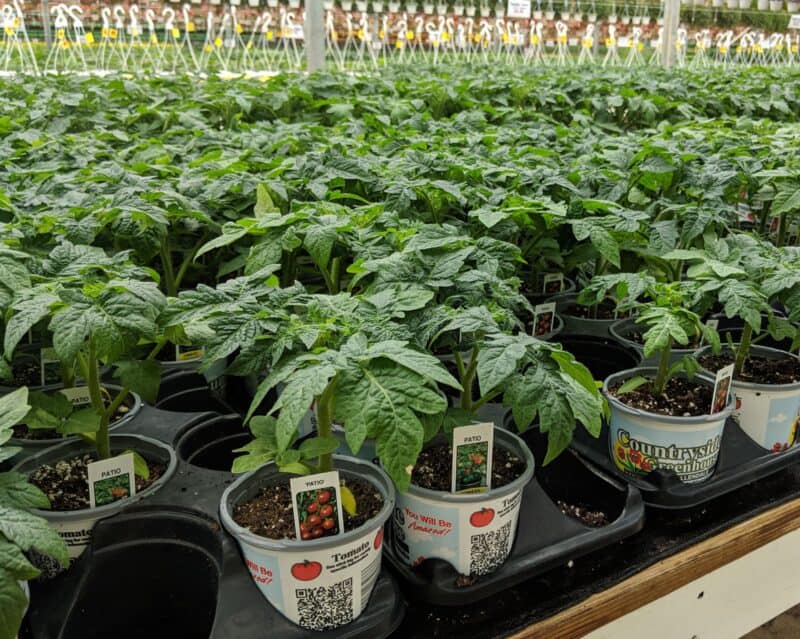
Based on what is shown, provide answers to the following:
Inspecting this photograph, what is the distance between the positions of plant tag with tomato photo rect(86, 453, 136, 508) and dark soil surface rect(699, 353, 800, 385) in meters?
1.36

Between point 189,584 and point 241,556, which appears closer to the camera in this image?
point 241,556

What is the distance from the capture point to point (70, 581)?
4.27ft

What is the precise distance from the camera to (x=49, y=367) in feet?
5.39

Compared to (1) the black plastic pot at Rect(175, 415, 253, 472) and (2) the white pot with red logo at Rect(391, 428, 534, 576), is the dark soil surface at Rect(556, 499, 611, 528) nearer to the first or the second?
(2) the white pot with red logo at Rect(391, 428, 534, 576)

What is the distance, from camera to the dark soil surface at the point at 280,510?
3.85 feet

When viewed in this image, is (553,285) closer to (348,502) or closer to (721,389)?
(721,389)

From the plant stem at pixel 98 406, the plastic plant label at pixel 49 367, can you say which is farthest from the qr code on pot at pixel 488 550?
the plastic plant label at pixel 49 367

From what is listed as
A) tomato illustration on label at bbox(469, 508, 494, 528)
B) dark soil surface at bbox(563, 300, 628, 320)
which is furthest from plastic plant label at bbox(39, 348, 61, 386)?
dark soil surface at bbox(563, 300, 628, 320)

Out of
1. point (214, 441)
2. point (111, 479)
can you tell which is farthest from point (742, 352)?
point (111, 479)

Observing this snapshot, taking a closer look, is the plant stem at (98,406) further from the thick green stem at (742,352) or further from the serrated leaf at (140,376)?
the thick green stem at (742,352)

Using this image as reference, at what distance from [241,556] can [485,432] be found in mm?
484

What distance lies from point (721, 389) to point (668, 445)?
0.16 m

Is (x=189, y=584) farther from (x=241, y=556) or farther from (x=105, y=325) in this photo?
(x=105, y=325)

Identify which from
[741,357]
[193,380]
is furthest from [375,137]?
[741,357]
